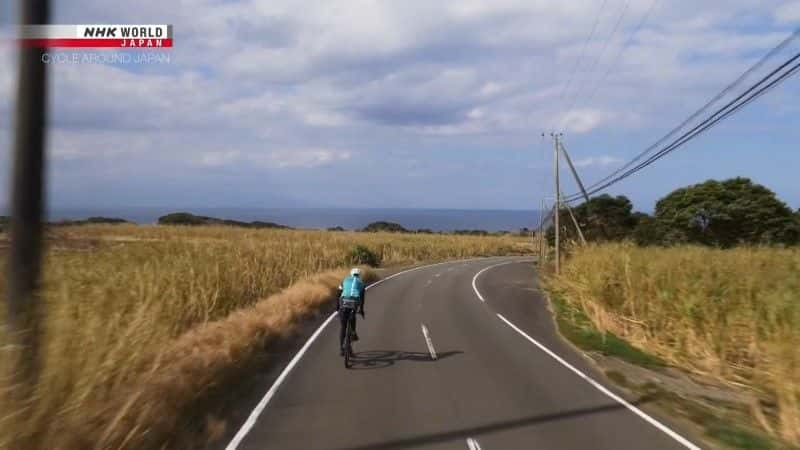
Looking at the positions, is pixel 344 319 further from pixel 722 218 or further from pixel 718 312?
pixel 722 218

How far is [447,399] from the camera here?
1088 centimetres

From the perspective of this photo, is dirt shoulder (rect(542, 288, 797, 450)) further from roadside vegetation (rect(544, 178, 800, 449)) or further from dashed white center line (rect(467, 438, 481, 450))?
dashed white center line (rect(467, 438, 481, 450))

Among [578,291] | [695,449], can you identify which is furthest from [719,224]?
[695,449]

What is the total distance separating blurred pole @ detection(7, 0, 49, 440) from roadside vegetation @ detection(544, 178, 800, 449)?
8.37 meters

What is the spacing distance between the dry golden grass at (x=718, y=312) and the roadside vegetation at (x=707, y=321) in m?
0.02

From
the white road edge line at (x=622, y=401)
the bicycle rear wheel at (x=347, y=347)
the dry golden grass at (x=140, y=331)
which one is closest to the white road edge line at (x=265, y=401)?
the dry golden grass at (x=140, y=331)

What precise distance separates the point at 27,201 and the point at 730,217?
4068cm

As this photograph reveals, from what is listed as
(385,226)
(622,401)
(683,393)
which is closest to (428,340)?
(683,393)

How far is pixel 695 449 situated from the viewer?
8.50 meters

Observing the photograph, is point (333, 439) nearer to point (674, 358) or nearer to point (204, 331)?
point (204, 331)

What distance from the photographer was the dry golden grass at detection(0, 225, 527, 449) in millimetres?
6426

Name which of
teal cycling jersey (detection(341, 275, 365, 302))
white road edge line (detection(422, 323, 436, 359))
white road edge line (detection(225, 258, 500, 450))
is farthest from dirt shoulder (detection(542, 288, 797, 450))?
white road edge line (detection(225, 258, 500, 450))

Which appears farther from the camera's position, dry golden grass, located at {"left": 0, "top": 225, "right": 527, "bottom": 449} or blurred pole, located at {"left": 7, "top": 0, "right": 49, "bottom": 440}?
dry golden grass, located at {"left": 0, "top": 225, "right": 527, "bottom": 449}

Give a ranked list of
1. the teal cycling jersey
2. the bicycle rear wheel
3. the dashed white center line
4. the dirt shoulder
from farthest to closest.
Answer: the teal cycling jersey < the bicycle rear wheel < the dirt shoulder < the dashed white center line
